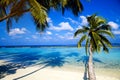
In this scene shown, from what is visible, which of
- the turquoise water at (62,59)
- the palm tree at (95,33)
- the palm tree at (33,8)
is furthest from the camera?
the turquoise water at (62,59)

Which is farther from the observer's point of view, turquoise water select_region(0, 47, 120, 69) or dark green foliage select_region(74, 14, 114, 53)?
turquoise water select_region(0, 47, 120, 69)

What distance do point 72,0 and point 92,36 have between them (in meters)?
4.07

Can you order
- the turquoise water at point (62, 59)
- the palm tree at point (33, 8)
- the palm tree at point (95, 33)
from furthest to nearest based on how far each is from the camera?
the turquoise water at point (62, 59) < the palm tree at point (95, 33) < the palm tree at point (33, 8)

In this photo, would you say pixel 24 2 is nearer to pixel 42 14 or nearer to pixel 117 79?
pixel 42 14

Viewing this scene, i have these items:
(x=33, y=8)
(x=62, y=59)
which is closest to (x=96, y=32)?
(x=33, y=8)

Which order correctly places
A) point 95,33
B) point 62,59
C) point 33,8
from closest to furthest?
point 33,8 < point 95,33 < point 62,59

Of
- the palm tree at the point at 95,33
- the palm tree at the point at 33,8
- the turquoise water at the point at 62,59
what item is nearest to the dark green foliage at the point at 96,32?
the palm tree at the point at 95,33

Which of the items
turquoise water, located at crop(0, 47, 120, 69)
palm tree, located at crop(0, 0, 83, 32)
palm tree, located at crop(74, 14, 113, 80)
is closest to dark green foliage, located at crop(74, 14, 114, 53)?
palm tree, located at crop(74, 14, 113, 80)

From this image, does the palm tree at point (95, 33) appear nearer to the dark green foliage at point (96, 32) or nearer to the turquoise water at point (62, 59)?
the dark green foliage at point (96, 32)

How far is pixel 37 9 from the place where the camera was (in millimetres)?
6848

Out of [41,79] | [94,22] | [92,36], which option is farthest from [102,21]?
[41,79]

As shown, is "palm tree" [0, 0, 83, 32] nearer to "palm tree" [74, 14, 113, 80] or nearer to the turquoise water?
"palm tree" [74, 14, 113, 80]

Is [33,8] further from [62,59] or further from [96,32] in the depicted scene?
[62,59]

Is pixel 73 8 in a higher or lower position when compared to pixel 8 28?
higher
